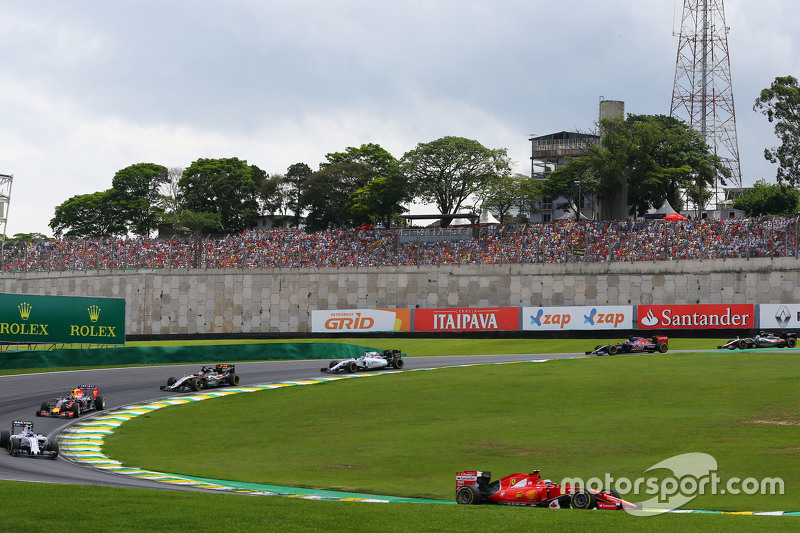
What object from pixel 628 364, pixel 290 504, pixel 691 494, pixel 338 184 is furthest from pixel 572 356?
pixel 338 184

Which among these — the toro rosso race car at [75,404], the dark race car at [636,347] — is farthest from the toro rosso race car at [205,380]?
the dark race car at [636,347]

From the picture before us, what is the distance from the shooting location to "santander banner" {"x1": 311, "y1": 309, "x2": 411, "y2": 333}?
56.4 meters

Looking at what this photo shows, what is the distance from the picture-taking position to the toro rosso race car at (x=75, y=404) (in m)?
28.4

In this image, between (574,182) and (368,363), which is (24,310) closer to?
(368,363)

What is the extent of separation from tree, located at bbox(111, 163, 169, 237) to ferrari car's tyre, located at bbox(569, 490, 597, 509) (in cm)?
9060

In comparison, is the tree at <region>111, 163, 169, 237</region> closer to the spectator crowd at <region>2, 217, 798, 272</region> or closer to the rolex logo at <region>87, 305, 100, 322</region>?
the spectator crowd at <region>2, 217, 798, 272</region>

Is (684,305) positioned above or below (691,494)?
above

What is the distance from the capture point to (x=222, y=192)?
A: 325ft

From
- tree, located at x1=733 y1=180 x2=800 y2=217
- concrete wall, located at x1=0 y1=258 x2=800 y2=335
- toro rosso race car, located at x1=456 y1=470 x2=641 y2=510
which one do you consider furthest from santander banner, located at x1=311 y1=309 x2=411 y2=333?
toro rosso race car, located at x1=456 y1=470 x2=641 y2=510

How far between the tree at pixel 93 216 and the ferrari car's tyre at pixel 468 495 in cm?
9226

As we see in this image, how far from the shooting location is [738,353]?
3922 cm

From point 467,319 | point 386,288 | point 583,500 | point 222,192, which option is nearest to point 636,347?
point 467,319

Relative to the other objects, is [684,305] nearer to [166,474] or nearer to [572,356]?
[572,356]

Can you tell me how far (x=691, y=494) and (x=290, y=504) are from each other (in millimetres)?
7379
